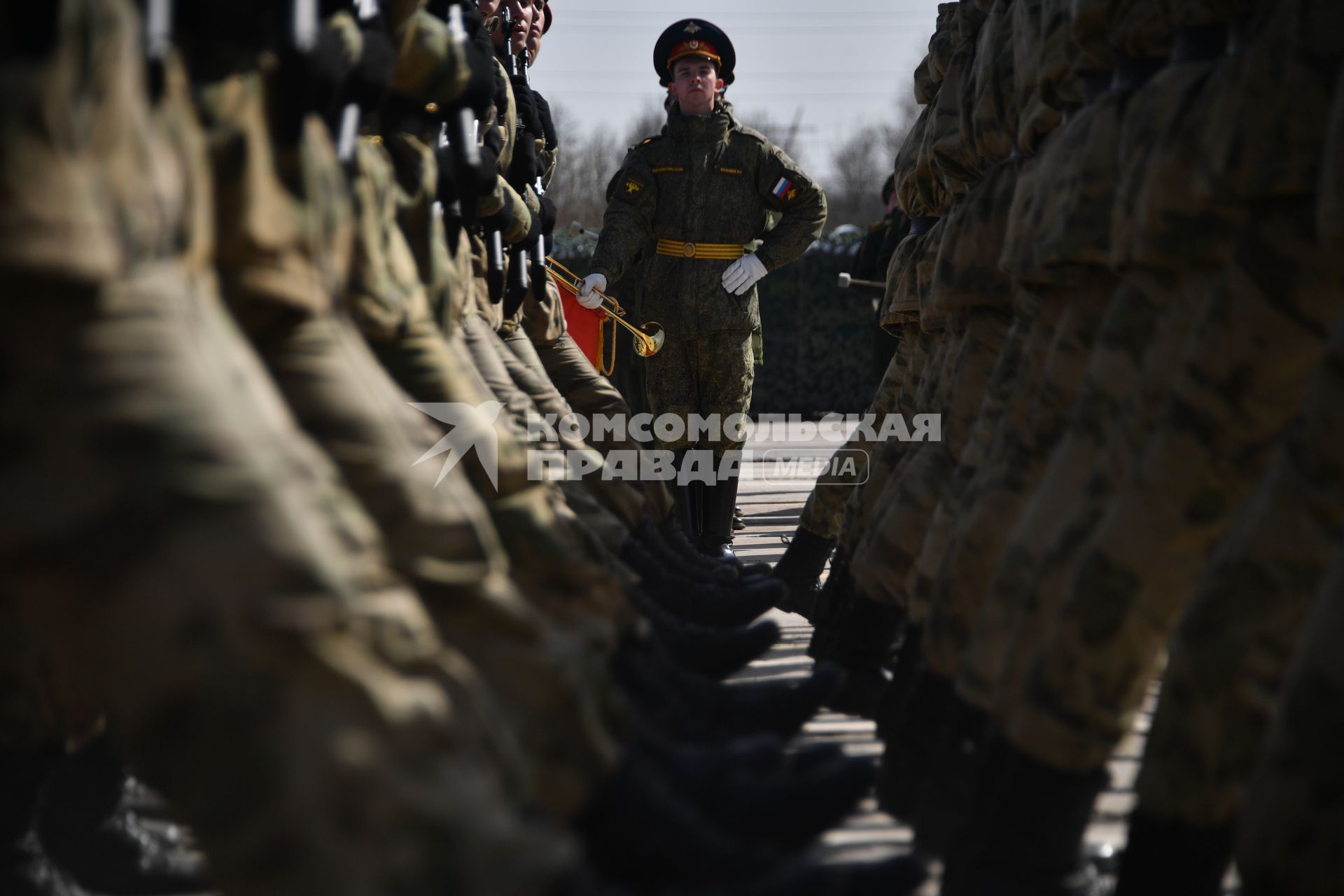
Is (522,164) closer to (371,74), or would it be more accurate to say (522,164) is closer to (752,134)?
(752,134)

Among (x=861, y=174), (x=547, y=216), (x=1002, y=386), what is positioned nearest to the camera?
(x=1002, y=386)

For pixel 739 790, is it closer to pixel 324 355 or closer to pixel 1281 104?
pixel 324 355

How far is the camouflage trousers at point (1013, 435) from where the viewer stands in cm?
234

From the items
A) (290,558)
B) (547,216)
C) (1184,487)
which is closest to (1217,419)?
(1184,487)

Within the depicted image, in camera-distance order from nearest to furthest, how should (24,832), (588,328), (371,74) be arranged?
(371,74) → (24,832) → (588,328)

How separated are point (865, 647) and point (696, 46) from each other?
143 inches

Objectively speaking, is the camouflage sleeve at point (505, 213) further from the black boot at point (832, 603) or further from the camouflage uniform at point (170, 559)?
the camouflage uniform at point (170, 559)

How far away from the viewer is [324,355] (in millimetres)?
1607

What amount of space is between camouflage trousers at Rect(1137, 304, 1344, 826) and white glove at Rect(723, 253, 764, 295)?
4638mm

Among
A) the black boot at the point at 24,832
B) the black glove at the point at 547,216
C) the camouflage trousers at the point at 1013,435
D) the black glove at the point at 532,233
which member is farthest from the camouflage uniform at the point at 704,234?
the black boot at the point at 24,832

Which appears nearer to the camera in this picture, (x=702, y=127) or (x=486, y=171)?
(x=486, y=171)

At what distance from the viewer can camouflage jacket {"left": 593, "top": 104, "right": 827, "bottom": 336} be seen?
630cm

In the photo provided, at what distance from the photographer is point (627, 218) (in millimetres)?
6434

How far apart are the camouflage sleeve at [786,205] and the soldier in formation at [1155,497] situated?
3365 mm
